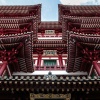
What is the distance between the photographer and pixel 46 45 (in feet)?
70.4

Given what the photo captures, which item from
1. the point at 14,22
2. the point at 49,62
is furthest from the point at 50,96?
the point at 14,22

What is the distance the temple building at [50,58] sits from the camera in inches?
415

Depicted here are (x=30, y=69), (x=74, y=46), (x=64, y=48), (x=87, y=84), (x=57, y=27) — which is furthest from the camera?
(x=57, y=27)

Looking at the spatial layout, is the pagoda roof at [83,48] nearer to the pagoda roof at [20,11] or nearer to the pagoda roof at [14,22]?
the pagoda roof at [14,22]

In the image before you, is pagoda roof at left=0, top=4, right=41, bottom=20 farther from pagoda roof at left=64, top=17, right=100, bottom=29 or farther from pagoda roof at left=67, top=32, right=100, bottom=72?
pagoda roof at left=67, top=32, right=100, bottom=72

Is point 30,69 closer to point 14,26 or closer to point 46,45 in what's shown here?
point 46,45

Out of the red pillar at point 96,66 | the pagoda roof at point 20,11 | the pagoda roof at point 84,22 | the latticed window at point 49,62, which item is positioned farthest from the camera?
the pagoda roof at point 20,11

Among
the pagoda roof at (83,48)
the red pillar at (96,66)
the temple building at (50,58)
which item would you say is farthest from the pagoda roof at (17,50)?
the red pillar at (96,66)

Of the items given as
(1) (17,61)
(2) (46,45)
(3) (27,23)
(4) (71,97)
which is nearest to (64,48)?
(2) (46,45)

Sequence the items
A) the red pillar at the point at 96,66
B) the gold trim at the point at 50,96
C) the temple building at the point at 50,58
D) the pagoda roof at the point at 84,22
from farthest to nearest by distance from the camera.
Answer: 1. the pagoda roof at the point at 84,22
2. the red pillar at the point at 96,66
3. the gold trim at the point at 50,96
4. the temple building at the point at 50,58

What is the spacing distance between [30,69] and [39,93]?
669 cm

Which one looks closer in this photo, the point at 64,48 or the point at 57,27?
the point at 64,48

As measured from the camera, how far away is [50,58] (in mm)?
20922

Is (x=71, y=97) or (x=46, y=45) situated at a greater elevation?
(x=71, y=97)
